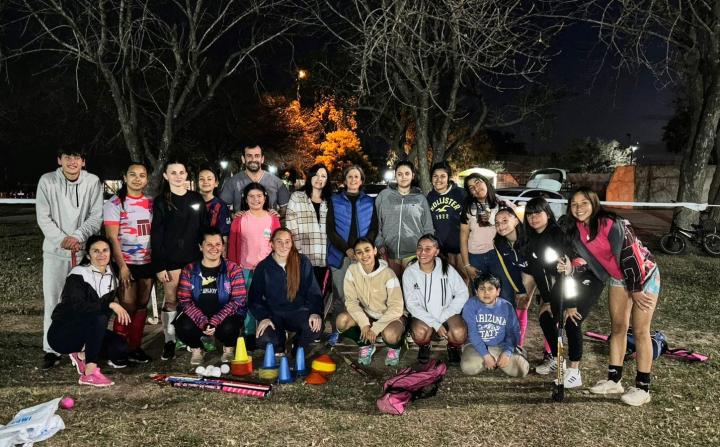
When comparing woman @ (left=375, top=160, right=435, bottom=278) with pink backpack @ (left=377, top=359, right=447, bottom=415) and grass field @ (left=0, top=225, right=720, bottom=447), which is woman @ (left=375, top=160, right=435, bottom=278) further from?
pink backpack @ (left=377, top=359, right=447, bottom=415)

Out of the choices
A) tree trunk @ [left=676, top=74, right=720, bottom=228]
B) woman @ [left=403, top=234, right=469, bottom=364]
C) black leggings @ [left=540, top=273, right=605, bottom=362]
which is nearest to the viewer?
black leggings @ [left=540, top=273, right=605, bottom=362]

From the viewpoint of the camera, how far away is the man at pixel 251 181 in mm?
5375

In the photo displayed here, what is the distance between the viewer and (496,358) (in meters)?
4.34

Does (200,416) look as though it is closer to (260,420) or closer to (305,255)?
(260,420)

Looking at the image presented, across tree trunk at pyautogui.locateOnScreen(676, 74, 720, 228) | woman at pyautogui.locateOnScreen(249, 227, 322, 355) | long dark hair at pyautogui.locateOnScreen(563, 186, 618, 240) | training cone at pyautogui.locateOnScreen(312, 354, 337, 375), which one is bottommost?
training cone at pyautogui.locateOnScreen(312, 354, 337, 375)

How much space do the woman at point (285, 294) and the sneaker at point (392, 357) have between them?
686 mm

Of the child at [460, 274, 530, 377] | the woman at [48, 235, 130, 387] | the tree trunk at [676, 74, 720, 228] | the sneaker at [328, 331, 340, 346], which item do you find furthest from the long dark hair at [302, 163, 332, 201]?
the tree trunk at [676, 74, 720, 228]

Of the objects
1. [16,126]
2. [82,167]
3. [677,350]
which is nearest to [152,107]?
[16,126]

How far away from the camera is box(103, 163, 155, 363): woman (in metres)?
4.46

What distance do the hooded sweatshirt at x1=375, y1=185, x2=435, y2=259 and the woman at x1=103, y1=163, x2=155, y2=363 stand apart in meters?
2.30

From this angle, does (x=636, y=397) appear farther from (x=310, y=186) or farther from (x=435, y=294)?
(x=310, y=186)

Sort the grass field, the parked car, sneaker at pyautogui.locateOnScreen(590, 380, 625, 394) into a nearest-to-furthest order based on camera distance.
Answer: the grass field, sneaker at pyautogui.locateOnScreen(590, 380, 625, 394), the parked car

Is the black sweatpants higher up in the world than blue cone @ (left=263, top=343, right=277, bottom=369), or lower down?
higher up

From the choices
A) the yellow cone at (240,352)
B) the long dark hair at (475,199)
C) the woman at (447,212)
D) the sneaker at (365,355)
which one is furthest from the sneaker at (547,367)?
the yellow cone at (240,352)
